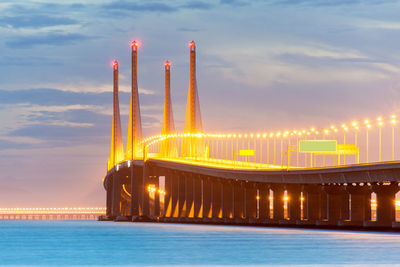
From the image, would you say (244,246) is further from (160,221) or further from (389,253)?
(160,221)

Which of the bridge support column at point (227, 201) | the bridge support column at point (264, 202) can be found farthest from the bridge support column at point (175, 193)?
the bridge support column at point (264, 202)

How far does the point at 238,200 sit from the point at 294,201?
59.5 ft

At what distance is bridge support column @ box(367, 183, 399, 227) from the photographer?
10550 cm

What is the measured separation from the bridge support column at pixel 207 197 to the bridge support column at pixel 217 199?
2.61ft

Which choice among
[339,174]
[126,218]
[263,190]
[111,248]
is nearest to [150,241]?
[111,248]

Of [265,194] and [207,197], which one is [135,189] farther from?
[265,194]

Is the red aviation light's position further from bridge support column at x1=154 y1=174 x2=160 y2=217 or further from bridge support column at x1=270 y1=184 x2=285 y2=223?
bridge support column at x1=270 y1=184 x2=285 y2=223

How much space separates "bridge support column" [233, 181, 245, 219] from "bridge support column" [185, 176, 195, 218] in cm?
1482

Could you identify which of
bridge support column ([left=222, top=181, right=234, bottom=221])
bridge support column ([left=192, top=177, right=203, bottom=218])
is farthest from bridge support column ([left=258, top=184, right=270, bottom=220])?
bridge support column ([left=192, top=177, right=203, bottom=218])

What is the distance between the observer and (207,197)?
15725 cm

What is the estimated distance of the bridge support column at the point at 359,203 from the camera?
11256cm

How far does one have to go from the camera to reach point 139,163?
6378 inches

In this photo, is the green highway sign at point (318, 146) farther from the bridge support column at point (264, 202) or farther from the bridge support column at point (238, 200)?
the bridge support column at point (238, 200)

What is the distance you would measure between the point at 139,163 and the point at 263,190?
96.4ft
